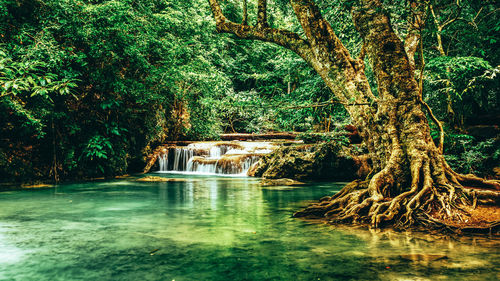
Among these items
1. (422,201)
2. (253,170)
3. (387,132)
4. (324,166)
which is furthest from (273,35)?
(253,170)

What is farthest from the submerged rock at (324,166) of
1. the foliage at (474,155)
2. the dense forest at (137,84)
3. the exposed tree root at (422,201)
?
the exposed tree root at (422,201)

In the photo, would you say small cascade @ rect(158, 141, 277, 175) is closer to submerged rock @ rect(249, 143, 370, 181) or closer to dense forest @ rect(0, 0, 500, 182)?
dense forest @ rect(0, 0, 500, 182)

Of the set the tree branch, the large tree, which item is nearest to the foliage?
the large tree

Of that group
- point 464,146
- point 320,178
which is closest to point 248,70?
point 320,178

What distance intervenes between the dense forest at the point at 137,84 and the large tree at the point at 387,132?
0.98m

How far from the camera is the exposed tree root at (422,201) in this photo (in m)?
4.70

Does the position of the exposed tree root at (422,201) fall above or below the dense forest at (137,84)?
below

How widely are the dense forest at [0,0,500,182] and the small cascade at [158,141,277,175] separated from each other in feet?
7.57

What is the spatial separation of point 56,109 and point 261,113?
8.07 m

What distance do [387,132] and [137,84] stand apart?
29.2 ft

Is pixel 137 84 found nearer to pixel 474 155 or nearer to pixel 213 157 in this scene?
pixel 213 157

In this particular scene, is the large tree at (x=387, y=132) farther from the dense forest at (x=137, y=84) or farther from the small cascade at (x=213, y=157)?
the small cascade at (x=213, y=157)

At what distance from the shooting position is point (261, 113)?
20.9 ft

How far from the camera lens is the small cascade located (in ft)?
50.6
